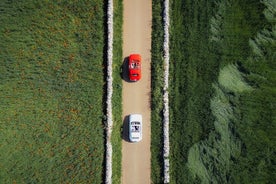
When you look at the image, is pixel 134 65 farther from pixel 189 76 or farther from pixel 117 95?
pixel 189 76

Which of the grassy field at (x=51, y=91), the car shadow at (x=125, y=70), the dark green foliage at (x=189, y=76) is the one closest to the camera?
the grassy field at (x=51, y=91)

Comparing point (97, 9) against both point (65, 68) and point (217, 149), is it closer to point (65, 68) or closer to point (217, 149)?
point (65, 68)

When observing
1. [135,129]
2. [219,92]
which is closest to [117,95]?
[135,129]

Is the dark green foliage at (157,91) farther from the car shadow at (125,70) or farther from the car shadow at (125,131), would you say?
the car shadow at (125,70)

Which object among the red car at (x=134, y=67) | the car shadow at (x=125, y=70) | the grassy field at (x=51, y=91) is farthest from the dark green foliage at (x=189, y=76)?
the grassy field at (x=51, y=91)

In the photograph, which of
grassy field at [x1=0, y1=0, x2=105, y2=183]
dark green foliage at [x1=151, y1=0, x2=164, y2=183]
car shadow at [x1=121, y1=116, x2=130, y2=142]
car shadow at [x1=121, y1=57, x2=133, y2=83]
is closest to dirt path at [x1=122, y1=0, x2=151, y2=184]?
car shadow at [x1=121, y1=116, x2=130, y2=142]

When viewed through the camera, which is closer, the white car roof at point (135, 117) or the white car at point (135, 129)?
the white car at point (135, 129)

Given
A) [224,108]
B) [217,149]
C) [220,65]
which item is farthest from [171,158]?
[220,65]

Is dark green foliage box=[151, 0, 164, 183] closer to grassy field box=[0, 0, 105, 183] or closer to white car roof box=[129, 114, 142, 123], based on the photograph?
white car roof box=[129, 114, 142, 123]
